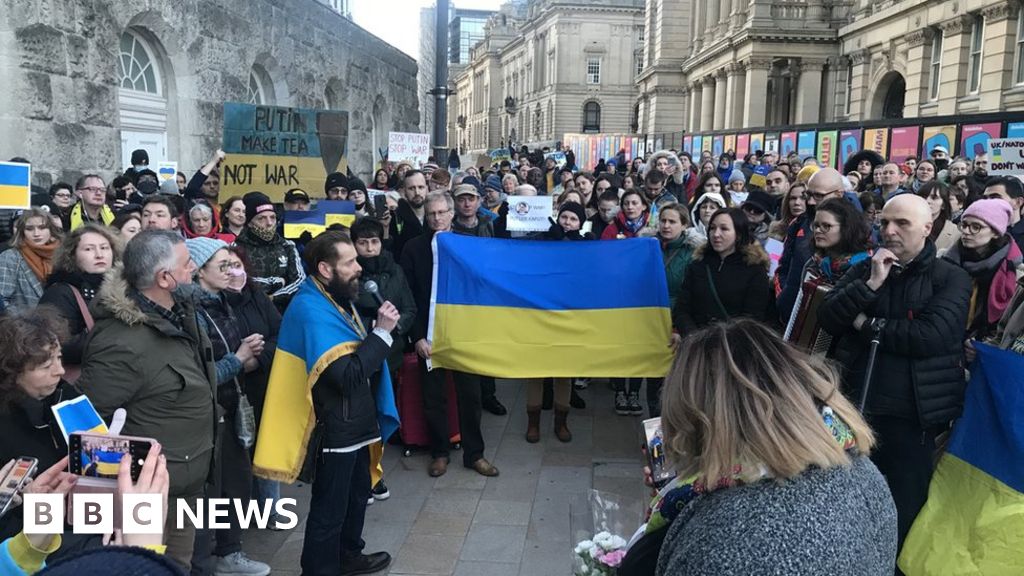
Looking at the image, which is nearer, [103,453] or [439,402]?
[103,453]

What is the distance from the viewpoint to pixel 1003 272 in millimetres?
4848

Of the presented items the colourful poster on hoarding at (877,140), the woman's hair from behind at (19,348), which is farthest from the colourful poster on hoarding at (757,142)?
the woman's hair from behind at (19,348)

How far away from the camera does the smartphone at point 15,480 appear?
252 centimetres

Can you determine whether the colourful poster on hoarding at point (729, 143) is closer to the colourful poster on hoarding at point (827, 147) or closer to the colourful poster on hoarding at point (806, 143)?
the colourful poster on hoarding at point (806, 143)

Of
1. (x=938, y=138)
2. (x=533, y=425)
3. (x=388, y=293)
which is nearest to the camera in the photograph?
(x=388, y=293)

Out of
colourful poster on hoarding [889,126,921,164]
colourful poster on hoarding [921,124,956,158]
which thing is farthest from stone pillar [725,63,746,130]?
colourful poster on hoarding [921,124,956,158]

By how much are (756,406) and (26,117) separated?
7661mm

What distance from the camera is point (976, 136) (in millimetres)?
14812

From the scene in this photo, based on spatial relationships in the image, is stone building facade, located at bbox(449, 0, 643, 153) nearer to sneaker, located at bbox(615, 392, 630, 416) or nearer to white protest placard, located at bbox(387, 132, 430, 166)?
white protest placard, located at bbox(387, 132, 430, 166)

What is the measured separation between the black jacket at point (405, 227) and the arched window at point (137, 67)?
414 cm

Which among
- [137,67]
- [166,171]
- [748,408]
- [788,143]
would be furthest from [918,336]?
[788,143]

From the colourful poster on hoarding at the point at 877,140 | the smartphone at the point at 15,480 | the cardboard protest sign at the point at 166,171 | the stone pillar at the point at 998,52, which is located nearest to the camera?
the smartphone at the point at 15,480

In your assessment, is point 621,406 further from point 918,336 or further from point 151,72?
point 151,72

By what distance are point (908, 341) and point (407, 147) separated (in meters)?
11.0
